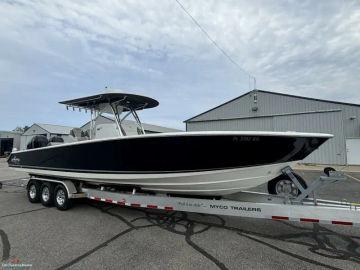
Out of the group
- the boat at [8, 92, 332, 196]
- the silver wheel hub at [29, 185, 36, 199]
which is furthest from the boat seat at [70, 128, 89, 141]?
the silver wheel hub at [29, 185, 36, 199]

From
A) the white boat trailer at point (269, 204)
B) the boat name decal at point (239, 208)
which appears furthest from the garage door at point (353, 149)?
the boat name decal at point (239, 208)

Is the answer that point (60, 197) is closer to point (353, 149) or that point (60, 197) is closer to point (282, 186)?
point (282, 186)

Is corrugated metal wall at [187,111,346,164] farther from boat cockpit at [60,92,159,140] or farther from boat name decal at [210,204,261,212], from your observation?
boat name decal at [210,204,261,212]

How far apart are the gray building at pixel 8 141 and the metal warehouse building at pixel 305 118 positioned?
31.9 metres

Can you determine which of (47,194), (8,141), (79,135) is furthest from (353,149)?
(8,141)

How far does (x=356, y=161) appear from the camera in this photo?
21516mm

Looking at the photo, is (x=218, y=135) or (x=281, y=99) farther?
(x=281, y=99)

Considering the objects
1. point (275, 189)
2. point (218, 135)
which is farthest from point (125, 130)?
point (275, 189)

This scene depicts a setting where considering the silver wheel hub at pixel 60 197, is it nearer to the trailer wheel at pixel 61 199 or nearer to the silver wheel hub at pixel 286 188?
the trailer wheel at pixel 61 199

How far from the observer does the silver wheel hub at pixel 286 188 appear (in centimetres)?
555

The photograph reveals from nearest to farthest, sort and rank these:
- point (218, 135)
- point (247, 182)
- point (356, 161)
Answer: point (218, 135), point (247, 182), point (356, 161)

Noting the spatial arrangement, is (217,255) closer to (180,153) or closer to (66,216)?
(180,153)

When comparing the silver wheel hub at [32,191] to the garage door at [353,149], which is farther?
the garage door at [353,149]

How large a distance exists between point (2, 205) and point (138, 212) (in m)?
3.94
